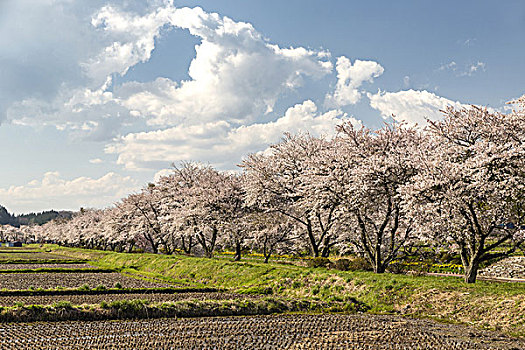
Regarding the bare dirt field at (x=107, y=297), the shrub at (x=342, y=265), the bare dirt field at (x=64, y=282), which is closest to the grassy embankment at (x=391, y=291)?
the bare dirt field at (x=107, y=297)

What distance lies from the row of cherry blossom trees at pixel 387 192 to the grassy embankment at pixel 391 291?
2875 millimetres

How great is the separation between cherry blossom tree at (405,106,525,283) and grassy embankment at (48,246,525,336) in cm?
239

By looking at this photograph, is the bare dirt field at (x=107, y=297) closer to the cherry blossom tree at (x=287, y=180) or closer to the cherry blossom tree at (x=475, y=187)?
the cherry blossom tree at (x=475, y=187)

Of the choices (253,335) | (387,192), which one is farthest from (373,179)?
(253,335)

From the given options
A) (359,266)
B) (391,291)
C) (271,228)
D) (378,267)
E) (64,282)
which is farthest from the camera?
(271,228)

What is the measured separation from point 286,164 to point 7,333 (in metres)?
26.9

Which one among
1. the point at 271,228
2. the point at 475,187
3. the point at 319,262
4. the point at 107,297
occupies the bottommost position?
the point at 107,297

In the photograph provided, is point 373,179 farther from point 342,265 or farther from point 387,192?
point 342,265

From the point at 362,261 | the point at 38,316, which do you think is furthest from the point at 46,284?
the point at 362,261

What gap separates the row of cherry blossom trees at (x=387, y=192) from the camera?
20.4 m

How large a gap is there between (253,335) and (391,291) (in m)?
A: 9.23

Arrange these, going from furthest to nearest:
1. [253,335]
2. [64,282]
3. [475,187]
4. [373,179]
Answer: [64,282] < [373,179] < [475,187] < [253,335]

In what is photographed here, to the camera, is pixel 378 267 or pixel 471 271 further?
pixel 378 267

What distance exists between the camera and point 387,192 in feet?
85.8
